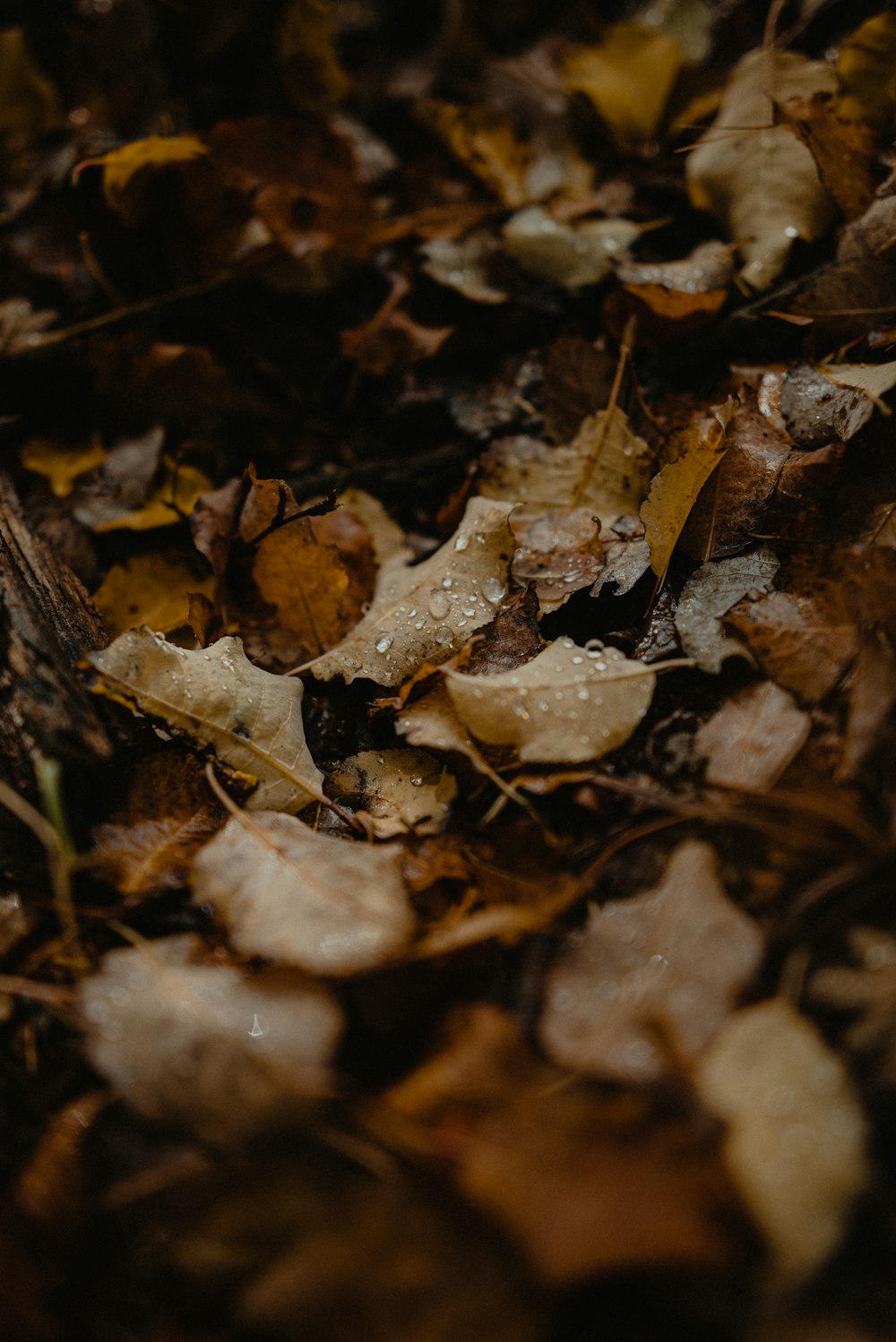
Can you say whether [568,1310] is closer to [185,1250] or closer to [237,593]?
[185,1250]

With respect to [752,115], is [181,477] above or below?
below

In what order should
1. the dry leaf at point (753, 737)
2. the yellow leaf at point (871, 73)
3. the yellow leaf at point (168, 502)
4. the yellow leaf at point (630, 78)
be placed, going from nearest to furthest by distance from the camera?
the dry leaf at point (753, 737) → the yellow leaf at point (871, 73) → the yellow leaf at point (168, 502) → the yellow leaf at point (630, 78)

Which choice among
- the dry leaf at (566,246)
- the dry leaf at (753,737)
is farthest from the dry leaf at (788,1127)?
the dry leaf at (566,246)

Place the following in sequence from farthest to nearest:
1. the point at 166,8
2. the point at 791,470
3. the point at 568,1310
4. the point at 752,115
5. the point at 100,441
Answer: the point at 166,8
the point at 100,441
the point at 752,115
the point at 791,470
the point at 568,1310

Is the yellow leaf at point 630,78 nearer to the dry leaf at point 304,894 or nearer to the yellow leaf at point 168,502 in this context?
the yellow leaf at point 168,502

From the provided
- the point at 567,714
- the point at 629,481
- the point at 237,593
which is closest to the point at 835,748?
the point at 567,714

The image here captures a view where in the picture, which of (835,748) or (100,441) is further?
(100,441)

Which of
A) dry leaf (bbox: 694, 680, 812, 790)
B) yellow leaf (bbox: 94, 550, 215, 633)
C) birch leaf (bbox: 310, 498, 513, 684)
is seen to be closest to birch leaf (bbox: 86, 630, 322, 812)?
birch leaf (bbox: 310, 498, 513, 684)

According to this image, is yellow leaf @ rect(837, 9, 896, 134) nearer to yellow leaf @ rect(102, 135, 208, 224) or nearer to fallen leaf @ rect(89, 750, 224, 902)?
yellow leaf @ rect(102, 135, 208, 224)
